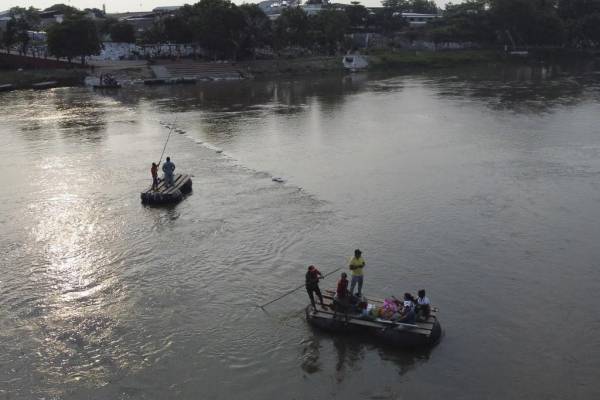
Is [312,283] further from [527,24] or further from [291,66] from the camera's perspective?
[527,24]

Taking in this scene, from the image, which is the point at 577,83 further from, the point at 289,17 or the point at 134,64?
the point at 134,64

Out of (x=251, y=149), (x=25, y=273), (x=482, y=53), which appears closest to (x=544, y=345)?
(x=25, y=273)

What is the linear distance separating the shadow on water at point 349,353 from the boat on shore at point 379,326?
0.53 feet

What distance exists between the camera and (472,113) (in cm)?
5081

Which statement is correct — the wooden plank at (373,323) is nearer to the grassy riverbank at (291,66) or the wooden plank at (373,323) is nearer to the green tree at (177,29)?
the grassy riverbank at (291,66)

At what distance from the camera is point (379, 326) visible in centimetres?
1476

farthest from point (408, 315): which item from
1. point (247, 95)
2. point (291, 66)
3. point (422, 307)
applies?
point (291, 66)

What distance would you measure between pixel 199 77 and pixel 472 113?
4928 cm

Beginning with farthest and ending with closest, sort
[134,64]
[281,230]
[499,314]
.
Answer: [134,64] → [281,230] → [499,314]

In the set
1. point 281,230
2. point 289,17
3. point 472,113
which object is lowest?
point 281,230

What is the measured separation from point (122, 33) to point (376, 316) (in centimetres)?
10715

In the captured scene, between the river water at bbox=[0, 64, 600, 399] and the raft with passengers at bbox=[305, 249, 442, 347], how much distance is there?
1.14ft

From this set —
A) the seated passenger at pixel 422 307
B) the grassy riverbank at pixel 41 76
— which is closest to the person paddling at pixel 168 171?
the seated passenger at pixel 422 307

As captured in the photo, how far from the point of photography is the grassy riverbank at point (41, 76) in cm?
8173
